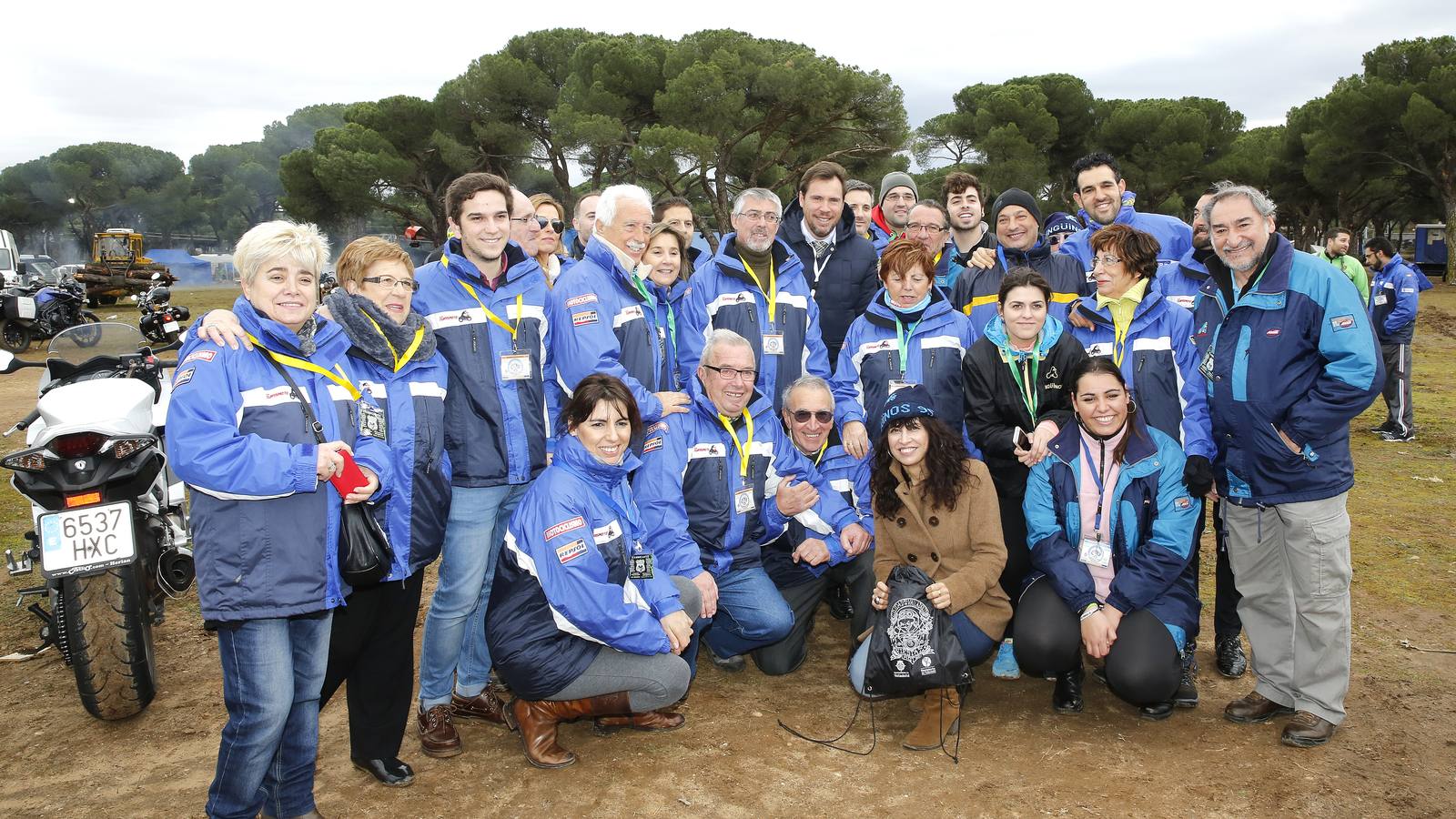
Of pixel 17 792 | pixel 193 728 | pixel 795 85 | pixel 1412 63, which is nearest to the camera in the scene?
pixel 17 792

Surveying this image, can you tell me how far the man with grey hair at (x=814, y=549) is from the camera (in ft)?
14.5

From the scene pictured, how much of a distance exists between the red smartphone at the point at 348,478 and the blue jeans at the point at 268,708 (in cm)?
43

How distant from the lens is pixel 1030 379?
4.20 m

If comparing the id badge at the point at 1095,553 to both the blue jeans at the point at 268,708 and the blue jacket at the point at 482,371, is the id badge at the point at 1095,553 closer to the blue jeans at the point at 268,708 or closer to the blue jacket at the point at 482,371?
the blue jacket at the point at 482,371

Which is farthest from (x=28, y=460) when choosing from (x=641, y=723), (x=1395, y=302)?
(x=1395, y=302)

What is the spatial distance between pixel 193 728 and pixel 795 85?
26.0m

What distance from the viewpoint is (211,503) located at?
2.57m

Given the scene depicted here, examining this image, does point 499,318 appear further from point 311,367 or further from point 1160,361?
point 1160,361

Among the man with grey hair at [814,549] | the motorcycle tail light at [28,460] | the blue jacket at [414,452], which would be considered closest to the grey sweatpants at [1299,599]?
the man with grey hair at [814,549]

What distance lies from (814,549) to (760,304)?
1.36 metres

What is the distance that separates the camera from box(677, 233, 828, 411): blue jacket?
4.82 meters

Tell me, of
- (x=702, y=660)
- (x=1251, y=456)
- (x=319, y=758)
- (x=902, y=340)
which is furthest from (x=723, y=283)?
(x=319, y=758)

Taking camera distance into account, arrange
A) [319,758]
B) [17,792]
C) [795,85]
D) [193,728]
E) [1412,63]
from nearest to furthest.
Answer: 1. [17,792]
2. [319,758]
3. [193,728]
4. [795,85]
5. [1412,63]

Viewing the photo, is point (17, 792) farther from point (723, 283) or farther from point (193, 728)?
point (723, 283)
